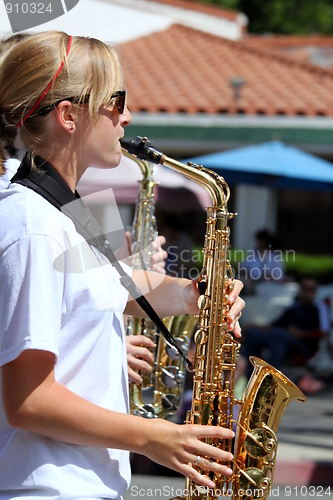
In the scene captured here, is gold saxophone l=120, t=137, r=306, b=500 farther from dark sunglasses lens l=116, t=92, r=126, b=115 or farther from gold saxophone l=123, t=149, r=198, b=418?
gold saxophone l=123, t=149, r=198, b=418

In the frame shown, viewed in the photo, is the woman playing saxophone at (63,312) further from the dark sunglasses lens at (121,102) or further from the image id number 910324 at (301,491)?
the image id number 910324 at (301,491)

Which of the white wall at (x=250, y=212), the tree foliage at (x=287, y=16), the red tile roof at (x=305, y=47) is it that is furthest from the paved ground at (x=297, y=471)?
the tree foliage at (x=287, y=16)

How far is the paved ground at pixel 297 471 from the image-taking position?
521 centimetres

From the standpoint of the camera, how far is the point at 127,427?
1.60m

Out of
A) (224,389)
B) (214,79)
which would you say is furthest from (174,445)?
(214,79)

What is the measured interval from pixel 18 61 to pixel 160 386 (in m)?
1.89

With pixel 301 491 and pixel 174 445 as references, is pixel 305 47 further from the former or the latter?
pixel 174 445

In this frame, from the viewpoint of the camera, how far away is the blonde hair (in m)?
1.71

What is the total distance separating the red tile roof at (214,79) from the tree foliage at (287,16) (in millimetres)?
14470

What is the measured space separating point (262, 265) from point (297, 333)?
86cm

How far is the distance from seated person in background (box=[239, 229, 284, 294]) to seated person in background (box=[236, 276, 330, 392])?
392 mm

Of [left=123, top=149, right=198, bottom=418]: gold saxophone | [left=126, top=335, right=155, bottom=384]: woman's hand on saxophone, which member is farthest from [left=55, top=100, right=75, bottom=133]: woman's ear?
[left=123, top=149, right=198, bottom=418]: gold saxophone

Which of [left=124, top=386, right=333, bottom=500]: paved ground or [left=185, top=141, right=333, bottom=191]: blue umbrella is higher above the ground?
[left=185, top=141, right=333, bottom=191]: blue umbrella
